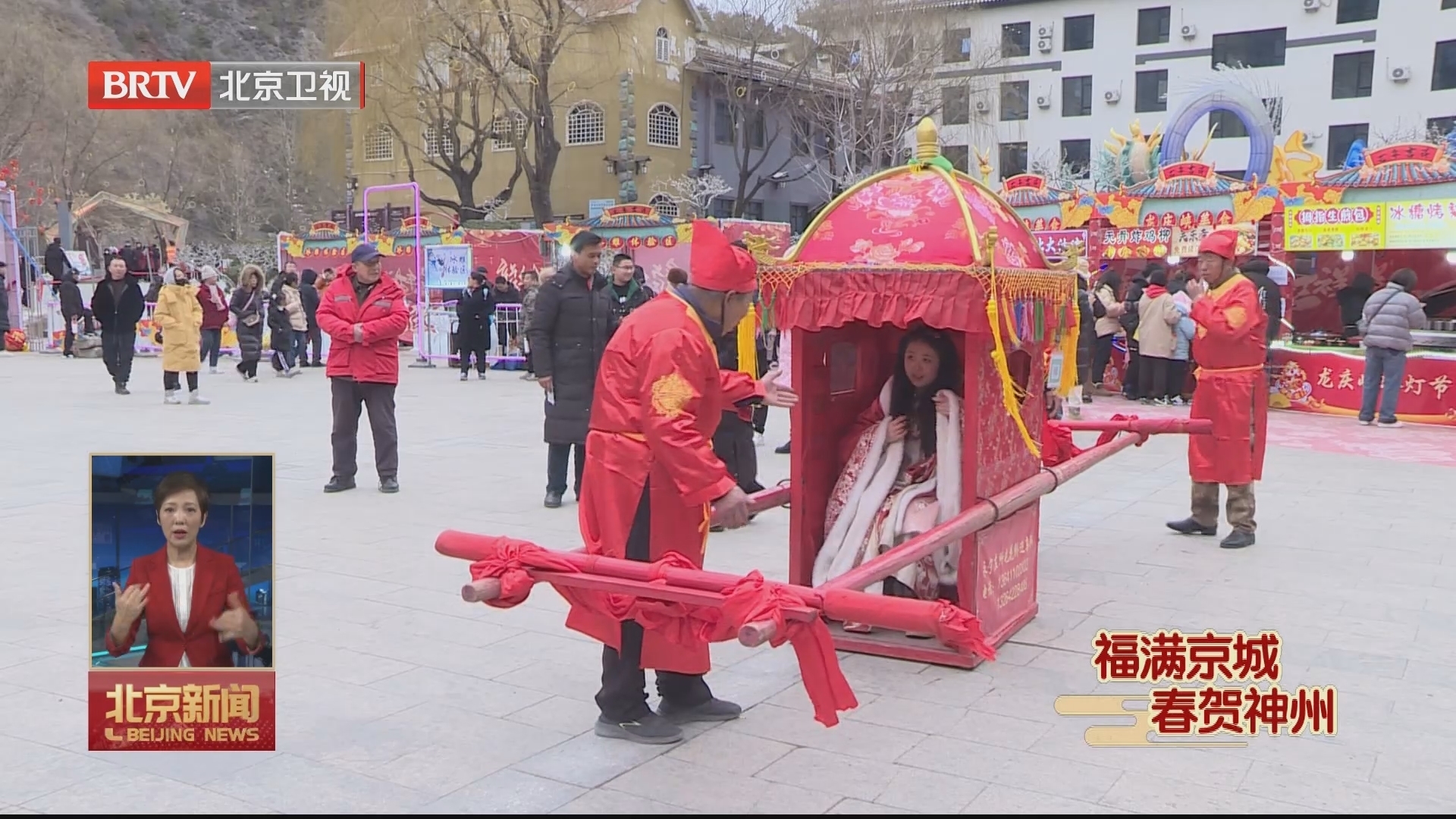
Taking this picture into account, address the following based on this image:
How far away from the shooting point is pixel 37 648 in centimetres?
444

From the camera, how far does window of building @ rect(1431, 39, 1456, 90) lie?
32031 millimetres

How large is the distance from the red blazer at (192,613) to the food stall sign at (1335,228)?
14.1 m

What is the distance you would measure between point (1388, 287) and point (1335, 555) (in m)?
6.82

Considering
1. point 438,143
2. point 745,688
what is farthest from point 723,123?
point 745,688

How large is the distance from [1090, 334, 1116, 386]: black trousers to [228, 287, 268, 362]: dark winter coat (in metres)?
11.1

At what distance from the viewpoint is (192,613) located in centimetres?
291

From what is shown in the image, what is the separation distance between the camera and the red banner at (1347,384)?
40.0 feet

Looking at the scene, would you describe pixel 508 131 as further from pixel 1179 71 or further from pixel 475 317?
pixel 1179 71

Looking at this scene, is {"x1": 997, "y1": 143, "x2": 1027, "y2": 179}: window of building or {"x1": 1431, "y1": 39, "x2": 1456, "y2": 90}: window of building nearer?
{"x1": 1431, "y1": 39, "x2": 1456, "y2": 90}: window of building

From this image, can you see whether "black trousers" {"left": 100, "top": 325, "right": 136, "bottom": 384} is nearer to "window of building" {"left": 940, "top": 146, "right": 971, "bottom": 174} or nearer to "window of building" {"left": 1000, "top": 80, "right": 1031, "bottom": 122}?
"window of building" {"left": 940, "top": 146, "right": 971, "bottom": 174}

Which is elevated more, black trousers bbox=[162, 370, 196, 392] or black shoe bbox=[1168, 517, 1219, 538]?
black trousers bbox=[162, 370, 196, 392]

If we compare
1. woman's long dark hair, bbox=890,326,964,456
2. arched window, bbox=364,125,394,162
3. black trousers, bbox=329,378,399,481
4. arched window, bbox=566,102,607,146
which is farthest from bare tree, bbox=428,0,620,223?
woman's long dark hair, bbox=890,326,964,456

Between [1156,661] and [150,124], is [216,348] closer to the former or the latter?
[1156,661]

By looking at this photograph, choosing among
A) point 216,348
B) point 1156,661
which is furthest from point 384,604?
point 216,348
